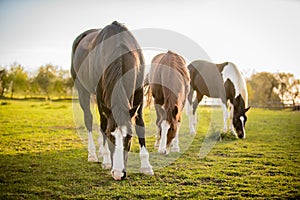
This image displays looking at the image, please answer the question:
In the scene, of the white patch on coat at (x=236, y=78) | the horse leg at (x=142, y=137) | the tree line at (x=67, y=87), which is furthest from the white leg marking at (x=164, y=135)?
the tree line at (x=67, y=87)

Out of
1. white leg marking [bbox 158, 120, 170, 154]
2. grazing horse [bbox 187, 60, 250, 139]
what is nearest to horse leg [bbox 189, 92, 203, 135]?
grazing horse [bbox 187, 60, 250, 139]

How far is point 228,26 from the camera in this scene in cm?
652

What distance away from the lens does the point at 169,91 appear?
15.5 ft

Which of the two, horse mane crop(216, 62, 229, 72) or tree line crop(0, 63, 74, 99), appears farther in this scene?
tree line crop(0, 63, 74, 99)

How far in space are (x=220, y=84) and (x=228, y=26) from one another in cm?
214

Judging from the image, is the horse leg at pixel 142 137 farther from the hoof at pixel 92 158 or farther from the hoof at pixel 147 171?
the hoof at pixel 92 158

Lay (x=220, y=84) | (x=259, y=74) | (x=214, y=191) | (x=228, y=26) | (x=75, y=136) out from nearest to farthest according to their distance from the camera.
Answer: (x=214, y=191), (x=228, y=26), (x=75, y=136), (x=220, y=84), (x=259, y=74)

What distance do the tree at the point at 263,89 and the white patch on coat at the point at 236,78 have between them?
1078cm

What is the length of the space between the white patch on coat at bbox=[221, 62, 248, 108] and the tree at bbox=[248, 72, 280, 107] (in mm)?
10781

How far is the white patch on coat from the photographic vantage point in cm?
761

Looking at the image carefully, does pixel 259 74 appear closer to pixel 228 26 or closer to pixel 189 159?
pixel 228 26

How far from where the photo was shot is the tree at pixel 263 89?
18.4m

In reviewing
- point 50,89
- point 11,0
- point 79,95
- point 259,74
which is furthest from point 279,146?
point 50,89

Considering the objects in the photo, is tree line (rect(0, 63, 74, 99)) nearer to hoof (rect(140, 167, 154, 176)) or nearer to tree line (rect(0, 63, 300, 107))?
tree line (rect(0, 63, 300, 107))
